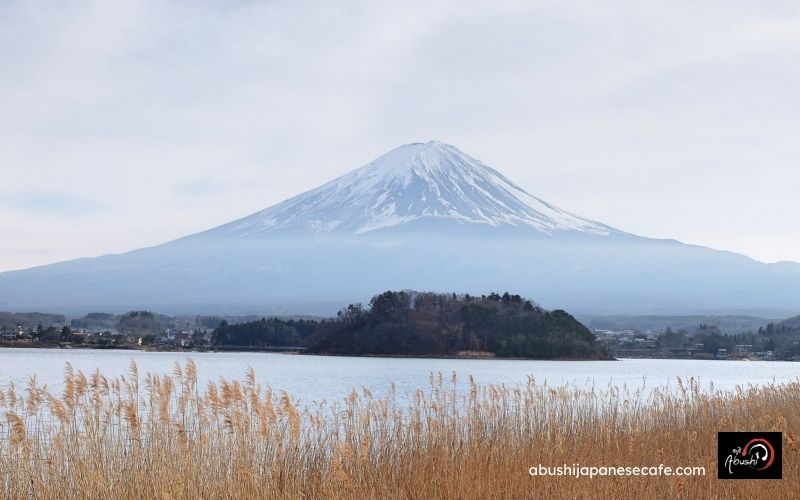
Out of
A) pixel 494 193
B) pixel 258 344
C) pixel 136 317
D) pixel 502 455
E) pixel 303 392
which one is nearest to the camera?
pixel 502 455

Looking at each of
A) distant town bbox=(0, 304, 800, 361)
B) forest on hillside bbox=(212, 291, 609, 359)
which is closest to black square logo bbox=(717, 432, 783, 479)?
forest on hillside bbox=(212, 291, 609, 359)

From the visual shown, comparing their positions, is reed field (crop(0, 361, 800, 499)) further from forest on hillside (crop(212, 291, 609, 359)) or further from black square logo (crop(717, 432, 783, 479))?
forest on hillside (crop(212, 291, 609, 359))

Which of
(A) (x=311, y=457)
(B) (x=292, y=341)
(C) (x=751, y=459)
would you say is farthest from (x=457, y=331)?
(C) (x=751, y=459)

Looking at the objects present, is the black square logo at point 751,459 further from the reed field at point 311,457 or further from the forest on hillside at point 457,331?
the forest on hillside at point 457,331

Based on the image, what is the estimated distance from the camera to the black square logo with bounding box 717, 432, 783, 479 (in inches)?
366

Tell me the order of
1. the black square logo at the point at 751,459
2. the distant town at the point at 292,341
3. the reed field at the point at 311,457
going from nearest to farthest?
the black square logo at the point at 751,459 < the reed field at the point at 311,457 < the distant town at the point at 292,341

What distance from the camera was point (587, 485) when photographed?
30.9 ft

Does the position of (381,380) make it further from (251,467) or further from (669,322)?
(669,322)

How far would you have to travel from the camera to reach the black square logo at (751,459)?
9305 millimetres

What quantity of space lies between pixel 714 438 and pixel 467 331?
62.7m

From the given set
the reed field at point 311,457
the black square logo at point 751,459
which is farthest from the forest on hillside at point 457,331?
the black square logo at point 751,459

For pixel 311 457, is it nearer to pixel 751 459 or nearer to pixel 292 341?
pixel 751 459

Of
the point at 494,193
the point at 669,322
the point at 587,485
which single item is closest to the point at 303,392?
the point at 587,485

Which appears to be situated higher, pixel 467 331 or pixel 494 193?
pixel 494 193
